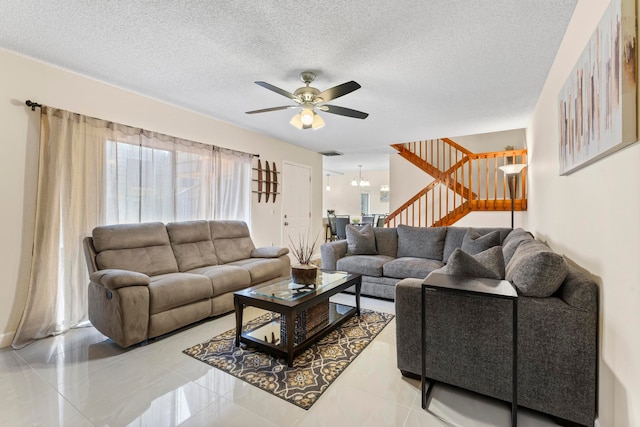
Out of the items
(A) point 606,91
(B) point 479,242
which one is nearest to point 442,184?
(B) point 479,242

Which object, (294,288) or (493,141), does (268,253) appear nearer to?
(294,288)

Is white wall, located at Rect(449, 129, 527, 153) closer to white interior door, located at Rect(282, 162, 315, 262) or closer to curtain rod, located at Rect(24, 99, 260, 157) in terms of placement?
white interior door, located at Rect(282, 162, 315, 262)

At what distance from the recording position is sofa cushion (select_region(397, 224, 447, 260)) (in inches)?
161

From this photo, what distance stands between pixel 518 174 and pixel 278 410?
14.5ft

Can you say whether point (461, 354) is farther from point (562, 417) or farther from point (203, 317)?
point (203, 317)

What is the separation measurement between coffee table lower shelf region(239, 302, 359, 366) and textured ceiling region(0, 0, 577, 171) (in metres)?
2.14

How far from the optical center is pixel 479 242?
358cm

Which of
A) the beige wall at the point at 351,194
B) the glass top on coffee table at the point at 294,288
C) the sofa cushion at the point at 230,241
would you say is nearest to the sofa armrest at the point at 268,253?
the sofa cushion at the point at 230,241

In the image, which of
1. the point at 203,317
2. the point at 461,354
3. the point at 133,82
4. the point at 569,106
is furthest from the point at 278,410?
the point at 133,82

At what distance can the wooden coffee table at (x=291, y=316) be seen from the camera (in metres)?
2.15

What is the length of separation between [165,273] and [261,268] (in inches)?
41.0

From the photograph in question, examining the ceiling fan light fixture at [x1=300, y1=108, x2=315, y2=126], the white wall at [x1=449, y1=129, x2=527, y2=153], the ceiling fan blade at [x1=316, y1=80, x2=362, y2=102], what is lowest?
the ceiling fan light fixture at [x1=300, y1=108, x2=315, y2=126]

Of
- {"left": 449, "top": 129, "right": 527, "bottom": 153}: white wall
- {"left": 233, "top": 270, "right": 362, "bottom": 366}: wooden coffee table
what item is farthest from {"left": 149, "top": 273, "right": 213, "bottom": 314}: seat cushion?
{"left": 449, "top": 129, "right": 527, "bottom": 153}: white wall

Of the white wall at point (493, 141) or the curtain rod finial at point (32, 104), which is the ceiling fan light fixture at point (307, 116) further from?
the white wall at point (493, 141)
